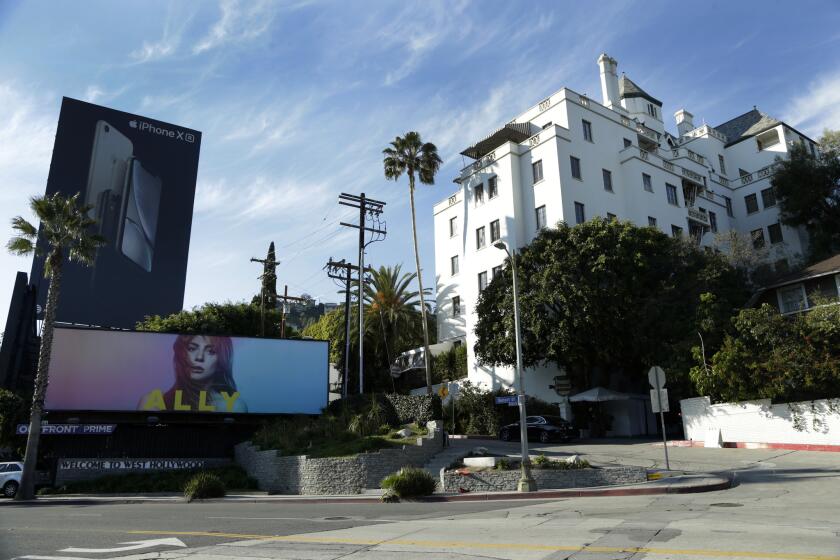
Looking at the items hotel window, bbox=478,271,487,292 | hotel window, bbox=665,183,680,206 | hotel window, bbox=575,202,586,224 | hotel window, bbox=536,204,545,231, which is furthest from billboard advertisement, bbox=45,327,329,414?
hotel window, bbox=665,183,680,206

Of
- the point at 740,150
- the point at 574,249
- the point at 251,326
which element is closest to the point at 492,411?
the point at 574,249

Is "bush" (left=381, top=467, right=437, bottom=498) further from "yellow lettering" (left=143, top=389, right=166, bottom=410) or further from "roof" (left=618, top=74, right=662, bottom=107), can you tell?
"roof" (left=618, top=74, right=662, bottom=107)

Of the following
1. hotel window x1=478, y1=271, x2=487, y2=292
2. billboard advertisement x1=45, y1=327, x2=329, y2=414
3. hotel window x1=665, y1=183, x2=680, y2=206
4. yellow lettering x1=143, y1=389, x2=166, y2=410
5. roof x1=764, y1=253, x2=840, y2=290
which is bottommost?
yellow lettering x1=143, y1=389, x2=166, y2=410

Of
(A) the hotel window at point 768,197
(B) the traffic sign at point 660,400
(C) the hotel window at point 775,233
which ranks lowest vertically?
(B) the traffic sign at point 660,400

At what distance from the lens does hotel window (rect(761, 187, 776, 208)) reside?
53.5 metres

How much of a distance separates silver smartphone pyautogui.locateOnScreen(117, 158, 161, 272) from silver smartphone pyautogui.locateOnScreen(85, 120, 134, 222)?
0.82 m

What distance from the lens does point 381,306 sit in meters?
51.1

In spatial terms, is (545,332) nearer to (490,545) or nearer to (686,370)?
(686,370)

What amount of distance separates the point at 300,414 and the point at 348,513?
20.8 meters

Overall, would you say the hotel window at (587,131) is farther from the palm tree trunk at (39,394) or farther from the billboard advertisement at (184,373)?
the palm tree trunk at (39,394)

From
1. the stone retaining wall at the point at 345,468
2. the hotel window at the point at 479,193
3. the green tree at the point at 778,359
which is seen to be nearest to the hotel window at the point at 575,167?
the hotel window at the point at 479,193

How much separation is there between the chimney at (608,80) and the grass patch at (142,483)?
4645cm

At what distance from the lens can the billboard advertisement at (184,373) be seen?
3144 cm

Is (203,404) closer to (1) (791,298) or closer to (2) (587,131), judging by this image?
(2) (587,131)
